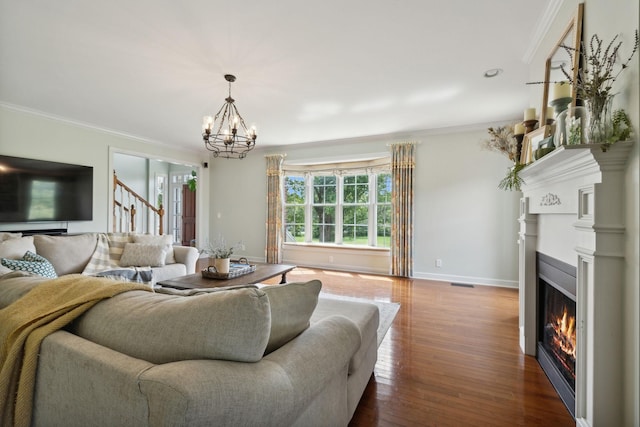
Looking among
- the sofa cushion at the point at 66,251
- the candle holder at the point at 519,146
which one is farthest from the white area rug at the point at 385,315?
the sofa cushion at the point at 66,251

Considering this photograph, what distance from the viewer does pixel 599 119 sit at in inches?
53.1

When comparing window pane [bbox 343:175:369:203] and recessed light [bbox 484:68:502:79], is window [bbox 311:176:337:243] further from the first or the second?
recessed light [bbox 484:68:502:79]

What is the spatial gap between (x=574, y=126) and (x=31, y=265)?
12.9 ft

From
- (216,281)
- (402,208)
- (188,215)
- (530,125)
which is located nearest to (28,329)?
(216,281)

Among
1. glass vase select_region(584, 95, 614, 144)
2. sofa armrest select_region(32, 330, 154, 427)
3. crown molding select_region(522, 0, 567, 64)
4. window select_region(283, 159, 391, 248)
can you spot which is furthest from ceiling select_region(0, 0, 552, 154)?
sofa armrest select_region(32, 330, 154, 427)

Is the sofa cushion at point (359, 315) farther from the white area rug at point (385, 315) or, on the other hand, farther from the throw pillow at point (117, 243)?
the throw pillow at point (117, 243)

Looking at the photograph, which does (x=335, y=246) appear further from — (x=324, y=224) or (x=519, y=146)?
(x=519, y=146)

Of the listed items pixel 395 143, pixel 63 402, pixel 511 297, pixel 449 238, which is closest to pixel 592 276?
pixel 63 402

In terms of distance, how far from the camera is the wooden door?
7.73 meters

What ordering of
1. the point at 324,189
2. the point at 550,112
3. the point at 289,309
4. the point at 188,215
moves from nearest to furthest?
the point at 289,309 → the point at 550,112 → the point at 324,189 → the point at 188,215

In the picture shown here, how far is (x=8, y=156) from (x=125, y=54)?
2.77 m

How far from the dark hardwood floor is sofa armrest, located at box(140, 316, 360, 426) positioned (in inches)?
34.5

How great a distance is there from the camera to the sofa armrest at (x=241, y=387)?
2.22ft

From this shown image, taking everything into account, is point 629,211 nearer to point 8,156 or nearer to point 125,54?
point 125,54
